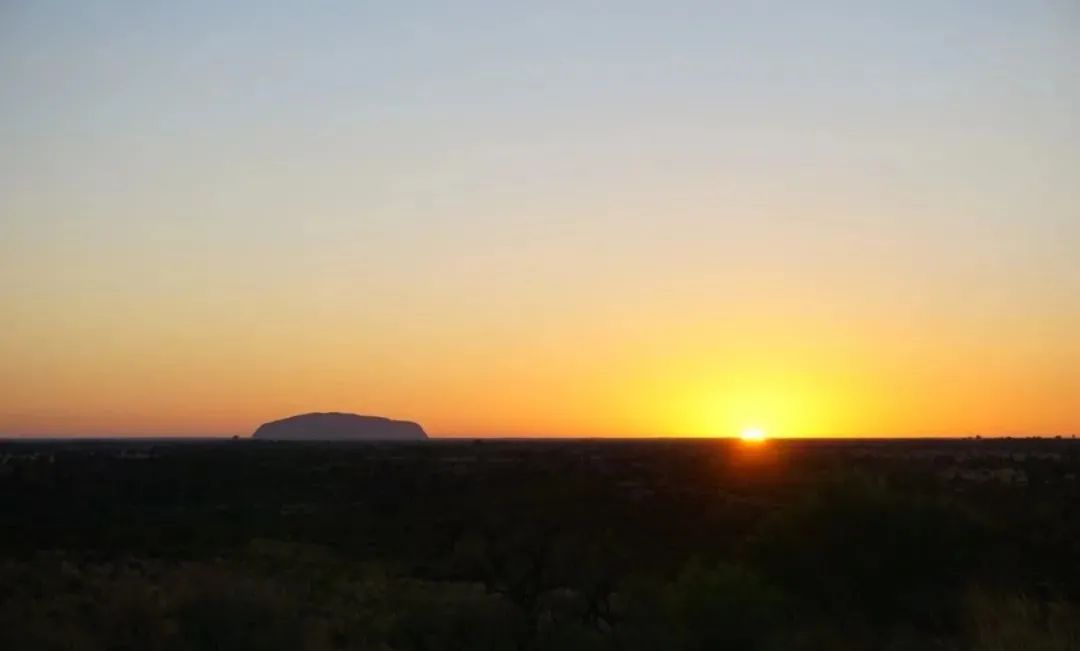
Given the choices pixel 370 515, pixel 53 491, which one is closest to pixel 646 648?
pixel 370 515

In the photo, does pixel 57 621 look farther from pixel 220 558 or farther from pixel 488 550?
pixel 220 558

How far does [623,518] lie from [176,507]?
93.3 ft

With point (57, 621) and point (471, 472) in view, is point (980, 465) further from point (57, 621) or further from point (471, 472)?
point (57, 621)

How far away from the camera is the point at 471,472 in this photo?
87250mm

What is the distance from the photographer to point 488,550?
27.0 meters

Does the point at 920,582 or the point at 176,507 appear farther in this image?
the point at 176,507

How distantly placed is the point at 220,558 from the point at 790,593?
69.7 feet

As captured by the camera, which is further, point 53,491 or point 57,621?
point 53,491

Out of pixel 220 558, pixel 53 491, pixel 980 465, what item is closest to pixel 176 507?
pixel 53 491

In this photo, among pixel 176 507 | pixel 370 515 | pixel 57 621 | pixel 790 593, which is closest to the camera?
pixel 57 621

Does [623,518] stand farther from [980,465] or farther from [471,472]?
[980,465]

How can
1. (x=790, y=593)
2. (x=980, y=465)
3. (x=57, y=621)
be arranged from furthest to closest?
1. (x=980, y=465)
2. (x=790, y=593)
3. (x=57, y=621)

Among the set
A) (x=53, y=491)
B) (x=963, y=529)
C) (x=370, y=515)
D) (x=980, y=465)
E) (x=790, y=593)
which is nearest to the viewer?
(x=790, y=593)

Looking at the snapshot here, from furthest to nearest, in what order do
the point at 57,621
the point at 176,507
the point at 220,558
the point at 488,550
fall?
1. the point at 176,507
2. the point at 220,558
3. the point at 488,550
4. the point at 57,621
